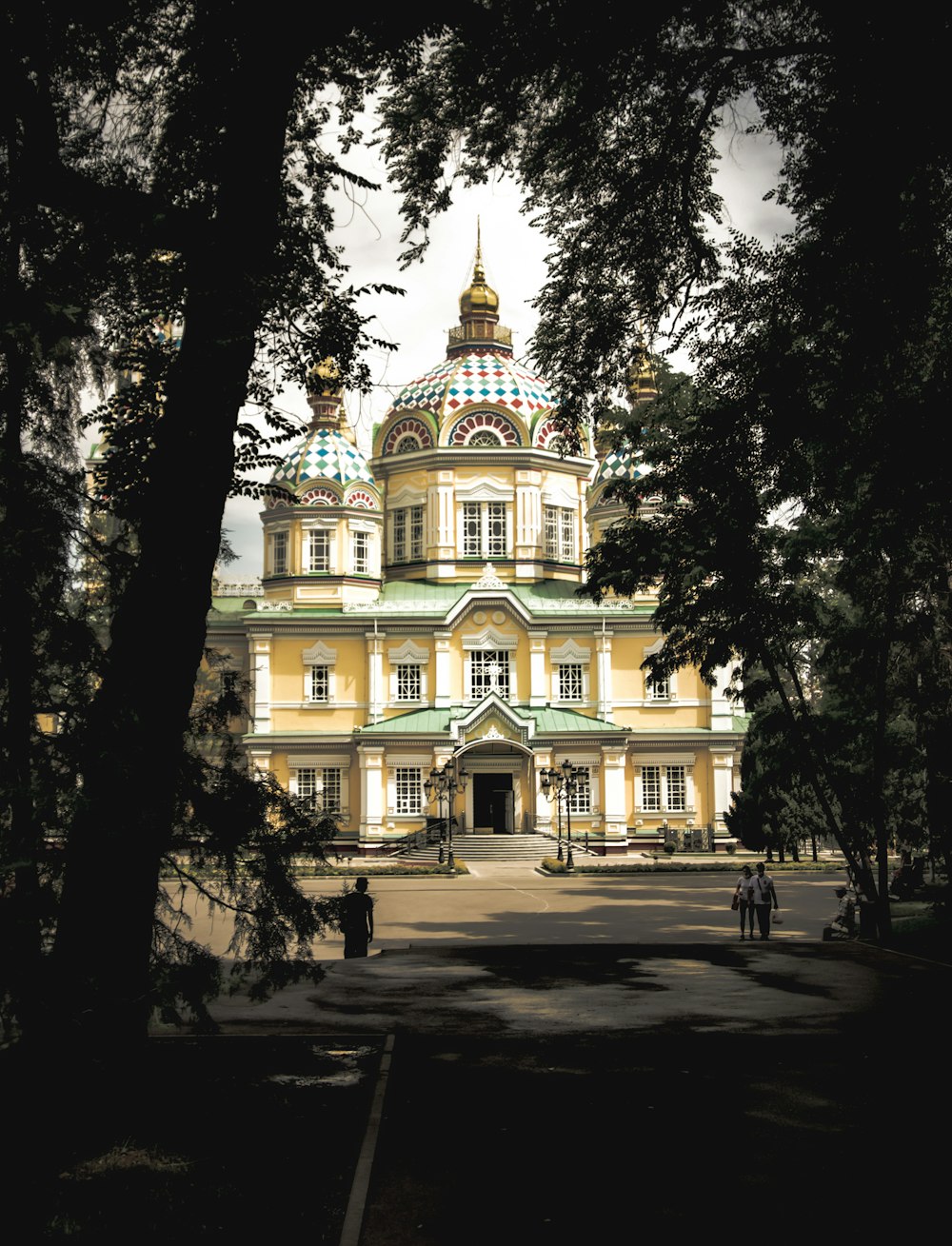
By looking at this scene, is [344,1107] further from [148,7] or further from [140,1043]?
[148,7]

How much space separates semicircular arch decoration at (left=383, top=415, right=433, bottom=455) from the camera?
48.7 m

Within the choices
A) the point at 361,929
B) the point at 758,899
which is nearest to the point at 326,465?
the point at 758,899

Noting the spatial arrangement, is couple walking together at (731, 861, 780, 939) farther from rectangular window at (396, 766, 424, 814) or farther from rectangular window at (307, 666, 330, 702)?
rectangular window at (307, 666, 330, 702)

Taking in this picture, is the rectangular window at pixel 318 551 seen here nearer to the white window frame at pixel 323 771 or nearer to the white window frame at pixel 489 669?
the white window frame at pixel 489 669

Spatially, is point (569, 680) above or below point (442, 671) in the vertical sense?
below

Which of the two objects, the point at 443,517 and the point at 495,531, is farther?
the point at 495,531

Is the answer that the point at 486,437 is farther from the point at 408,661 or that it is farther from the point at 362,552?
the point at 408,661

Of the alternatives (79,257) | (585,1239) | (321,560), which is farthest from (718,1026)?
(321,560)

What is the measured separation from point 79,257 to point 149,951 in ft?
14.4

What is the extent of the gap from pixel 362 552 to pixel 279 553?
130 inches

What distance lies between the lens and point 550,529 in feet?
163

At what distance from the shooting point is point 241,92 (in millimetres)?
7902

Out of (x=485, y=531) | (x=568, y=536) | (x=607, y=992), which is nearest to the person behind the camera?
(x=607, y=992)

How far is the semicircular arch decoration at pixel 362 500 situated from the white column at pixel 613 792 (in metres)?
13.2
